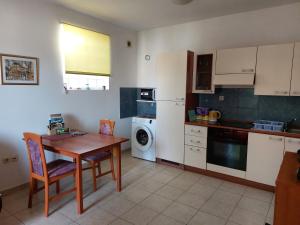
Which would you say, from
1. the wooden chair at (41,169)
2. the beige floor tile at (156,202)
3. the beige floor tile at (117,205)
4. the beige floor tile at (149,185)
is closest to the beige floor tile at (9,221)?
the wooden chair at (41,169)

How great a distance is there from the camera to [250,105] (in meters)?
3.24

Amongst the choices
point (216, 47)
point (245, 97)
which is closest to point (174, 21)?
point (216, 47)

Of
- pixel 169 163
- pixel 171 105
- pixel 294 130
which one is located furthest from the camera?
pixel 169 163

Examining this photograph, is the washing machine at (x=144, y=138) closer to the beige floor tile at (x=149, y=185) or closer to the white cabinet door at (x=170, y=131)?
the white cabinet door at (x=170, y=131)

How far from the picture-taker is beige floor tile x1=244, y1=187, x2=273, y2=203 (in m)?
2.65

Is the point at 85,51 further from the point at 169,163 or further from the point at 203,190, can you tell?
the point at 203,190

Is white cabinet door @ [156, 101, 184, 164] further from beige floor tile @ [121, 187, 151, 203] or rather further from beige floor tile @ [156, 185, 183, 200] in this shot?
beige floor tile @ [121, 187, 151, 203]

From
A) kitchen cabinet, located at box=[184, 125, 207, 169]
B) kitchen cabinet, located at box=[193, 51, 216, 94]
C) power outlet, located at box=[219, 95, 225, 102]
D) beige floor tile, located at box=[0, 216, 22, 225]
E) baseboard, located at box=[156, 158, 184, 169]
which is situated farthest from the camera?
baseboard, located at box=[156, 158, 184, 169]

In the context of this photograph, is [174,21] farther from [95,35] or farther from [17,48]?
[17,48]

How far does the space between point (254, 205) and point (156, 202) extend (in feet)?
3.83

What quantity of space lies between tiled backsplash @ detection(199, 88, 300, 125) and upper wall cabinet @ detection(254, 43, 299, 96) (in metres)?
0.34

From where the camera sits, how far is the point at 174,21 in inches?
147

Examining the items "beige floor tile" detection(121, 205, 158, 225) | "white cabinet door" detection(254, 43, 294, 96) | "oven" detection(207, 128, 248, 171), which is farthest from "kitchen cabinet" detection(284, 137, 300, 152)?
"beige floor tile" detection(121, 205, 158, 225)

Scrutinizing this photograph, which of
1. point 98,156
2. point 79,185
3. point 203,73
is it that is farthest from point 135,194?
point 203,73
